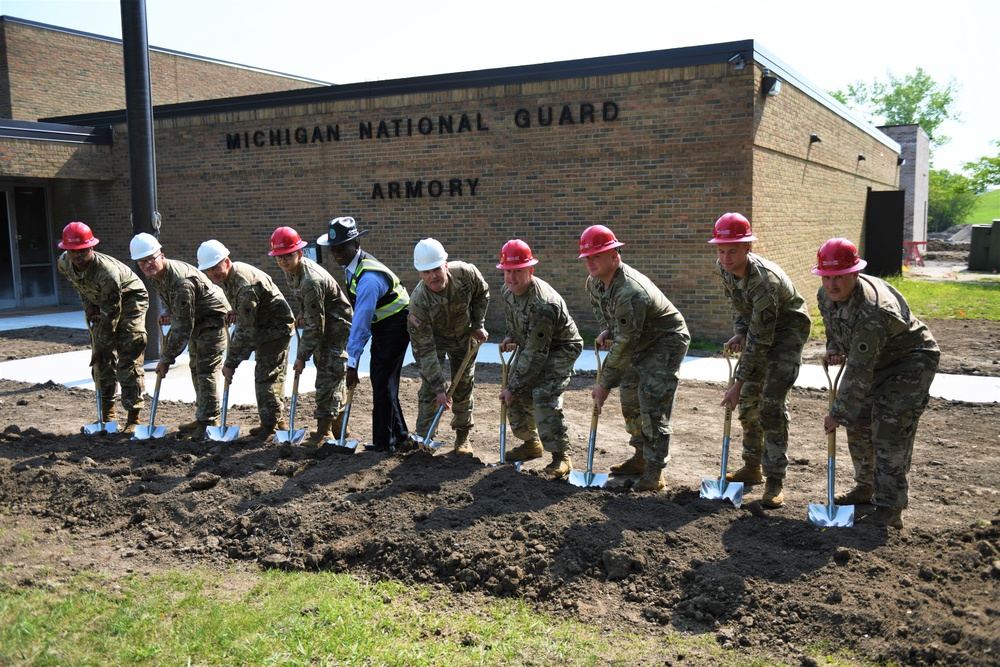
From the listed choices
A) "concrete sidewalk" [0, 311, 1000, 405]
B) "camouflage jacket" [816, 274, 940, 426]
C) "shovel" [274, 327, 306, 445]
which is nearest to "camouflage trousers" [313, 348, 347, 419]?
"shovel" [274, 327, 306, 445]

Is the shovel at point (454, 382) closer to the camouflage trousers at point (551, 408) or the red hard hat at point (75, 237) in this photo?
the camouflage trousers at point (551, 408)

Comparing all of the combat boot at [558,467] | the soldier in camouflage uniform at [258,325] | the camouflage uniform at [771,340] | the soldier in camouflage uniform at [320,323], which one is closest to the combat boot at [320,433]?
the soldier in camouflage uniform at [320,323]

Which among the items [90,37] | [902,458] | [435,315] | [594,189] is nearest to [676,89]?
[594,189]

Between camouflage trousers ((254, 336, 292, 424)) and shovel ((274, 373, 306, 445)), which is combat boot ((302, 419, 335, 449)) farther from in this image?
camouflage trousers ((254, 336, 292, 424))

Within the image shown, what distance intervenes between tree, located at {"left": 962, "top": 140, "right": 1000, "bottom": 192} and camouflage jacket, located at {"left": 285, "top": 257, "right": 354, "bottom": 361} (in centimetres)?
4196

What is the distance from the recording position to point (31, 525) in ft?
19.4

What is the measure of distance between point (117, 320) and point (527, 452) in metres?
4.56

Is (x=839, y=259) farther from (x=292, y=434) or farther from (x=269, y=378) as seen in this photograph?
(x=269, y=378)

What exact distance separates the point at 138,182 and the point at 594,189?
715cm

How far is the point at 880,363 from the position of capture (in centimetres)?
523

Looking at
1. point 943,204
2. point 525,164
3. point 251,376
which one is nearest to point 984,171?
point 943,204

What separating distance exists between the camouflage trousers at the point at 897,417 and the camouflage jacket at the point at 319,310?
4.53 metres

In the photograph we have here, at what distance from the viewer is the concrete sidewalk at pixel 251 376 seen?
32.6 ft

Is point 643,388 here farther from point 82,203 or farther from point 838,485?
point 82,203
